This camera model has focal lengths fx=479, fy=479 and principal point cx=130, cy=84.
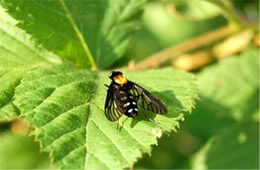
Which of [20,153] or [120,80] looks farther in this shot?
[20,153]

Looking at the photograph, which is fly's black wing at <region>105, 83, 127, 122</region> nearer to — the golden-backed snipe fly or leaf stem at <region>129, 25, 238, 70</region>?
the golden-backed snipe fly

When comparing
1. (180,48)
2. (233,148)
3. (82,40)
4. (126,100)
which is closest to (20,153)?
(82,40)

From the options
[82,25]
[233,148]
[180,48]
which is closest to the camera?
[82,25]

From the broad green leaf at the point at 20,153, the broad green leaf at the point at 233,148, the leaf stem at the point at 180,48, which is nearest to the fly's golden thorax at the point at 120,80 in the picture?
the leaf stem at the point at 180,48

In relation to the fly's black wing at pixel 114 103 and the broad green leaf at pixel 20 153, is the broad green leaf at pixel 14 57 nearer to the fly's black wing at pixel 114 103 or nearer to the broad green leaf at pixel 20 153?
the fly's black wing at pixel 114 103

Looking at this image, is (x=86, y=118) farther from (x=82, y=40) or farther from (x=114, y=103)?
(x=82, y=40)

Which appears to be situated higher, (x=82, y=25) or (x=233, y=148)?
(x=82, y=25)

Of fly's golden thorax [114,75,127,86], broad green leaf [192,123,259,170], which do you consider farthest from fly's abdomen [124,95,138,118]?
broad green leaf [192,123,259,170]

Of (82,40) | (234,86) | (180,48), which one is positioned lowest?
(234,86)
